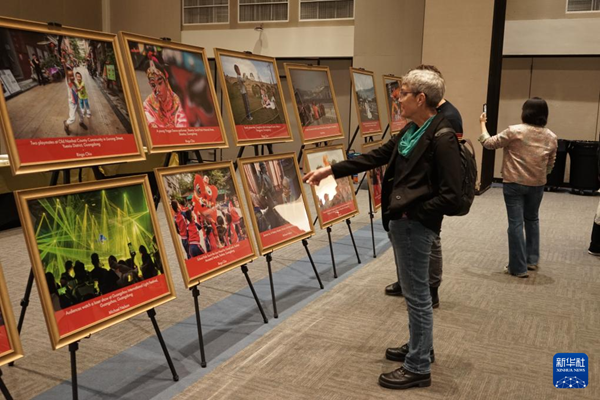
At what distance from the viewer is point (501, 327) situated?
339 centimetres

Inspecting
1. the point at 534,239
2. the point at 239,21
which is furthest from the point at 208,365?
the point at 239,21

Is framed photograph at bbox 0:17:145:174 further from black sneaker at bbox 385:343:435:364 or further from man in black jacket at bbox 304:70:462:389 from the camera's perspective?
black sneaker at bbox 385:343:435:364

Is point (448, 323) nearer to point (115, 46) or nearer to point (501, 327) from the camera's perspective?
point (501, 327)

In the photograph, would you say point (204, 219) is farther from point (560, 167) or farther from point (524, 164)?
point (560, 167)

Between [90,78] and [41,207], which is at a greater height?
[90,78]

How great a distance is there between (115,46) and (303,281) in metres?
2.39

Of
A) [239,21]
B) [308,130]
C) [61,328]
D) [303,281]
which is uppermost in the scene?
[239,21]

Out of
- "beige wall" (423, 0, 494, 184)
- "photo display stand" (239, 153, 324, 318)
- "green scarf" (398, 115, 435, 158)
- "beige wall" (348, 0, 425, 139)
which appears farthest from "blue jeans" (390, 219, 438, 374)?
"beige wall" (348, 0, 425, 139)

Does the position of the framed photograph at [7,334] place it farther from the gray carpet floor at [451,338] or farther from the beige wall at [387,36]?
the beige wall at [387,36]

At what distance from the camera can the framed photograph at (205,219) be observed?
274 centimetres

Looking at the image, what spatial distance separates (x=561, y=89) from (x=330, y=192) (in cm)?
687

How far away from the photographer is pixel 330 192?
14.4 feet

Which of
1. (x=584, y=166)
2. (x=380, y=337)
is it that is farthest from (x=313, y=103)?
(x=584, y=166)

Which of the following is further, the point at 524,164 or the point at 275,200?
the point at 524,164
